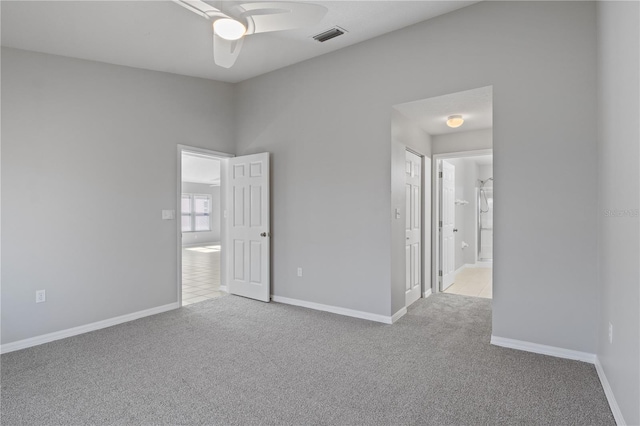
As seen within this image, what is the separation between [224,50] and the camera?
2451 millimetres

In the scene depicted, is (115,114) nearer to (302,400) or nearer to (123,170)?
(123,170)

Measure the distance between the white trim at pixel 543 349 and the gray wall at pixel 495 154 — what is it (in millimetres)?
55

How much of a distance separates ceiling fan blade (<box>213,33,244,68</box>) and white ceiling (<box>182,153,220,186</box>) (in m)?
6.79

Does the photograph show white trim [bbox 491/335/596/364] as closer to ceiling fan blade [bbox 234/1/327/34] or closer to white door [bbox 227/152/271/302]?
white door [bbox 227/152/271/302]

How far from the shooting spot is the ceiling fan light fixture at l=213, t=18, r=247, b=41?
216 cm

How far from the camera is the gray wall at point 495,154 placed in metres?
2.75

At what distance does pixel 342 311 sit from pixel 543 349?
6.44ft

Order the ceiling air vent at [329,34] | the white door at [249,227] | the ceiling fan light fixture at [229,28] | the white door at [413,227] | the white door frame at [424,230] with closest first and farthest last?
the ceiling fan light fixture at [229,28] → the ceiling air vent at [329,34] → the white door at [413,227] → the white door at [249,227] → the white door frame at [424,230]

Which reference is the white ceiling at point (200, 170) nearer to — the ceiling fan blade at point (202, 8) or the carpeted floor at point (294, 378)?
the carpeted floor at point (294, 378)

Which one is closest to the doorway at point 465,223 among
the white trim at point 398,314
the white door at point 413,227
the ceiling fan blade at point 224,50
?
the white door at point 413,227

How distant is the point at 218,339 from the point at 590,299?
3.20 metres

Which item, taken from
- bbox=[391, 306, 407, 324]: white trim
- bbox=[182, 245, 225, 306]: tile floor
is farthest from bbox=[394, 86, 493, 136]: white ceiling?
bbox=[182, 245, 225, 306]: tile floor

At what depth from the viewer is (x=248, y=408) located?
2.10m

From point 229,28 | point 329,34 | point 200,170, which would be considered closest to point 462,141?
point 329,34
